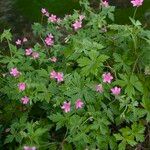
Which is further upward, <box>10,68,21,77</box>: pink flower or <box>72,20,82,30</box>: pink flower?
<box>72,20,82,30</box>: pink flower

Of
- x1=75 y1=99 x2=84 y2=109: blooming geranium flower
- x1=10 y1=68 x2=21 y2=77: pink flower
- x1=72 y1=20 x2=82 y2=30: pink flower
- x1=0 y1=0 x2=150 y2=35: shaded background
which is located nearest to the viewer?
x1=75 y1=99 x2=84 y2=109: blooming geranium flower

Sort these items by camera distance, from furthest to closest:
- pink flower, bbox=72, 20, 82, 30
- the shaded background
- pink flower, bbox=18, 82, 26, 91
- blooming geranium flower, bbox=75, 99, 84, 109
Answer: the shaded background, pink flower, bbox=72, 20, 82, 30, pink flower, bbox=18, 82, 26, 91, blooming geranium flower, bbox=75, 99, 84, 109

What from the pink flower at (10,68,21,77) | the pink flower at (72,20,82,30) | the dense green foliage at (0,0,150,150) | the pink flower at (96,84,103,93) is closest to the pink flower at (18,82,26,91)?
the dense green foliage at (0,0,150,150)

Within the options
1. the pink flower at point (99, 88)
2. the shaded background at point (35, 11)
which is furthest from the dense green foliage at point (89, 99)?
the shaded background at point (35, 11)

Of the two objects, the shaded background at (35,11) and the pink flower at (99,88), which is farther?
the shaded background at (35,11)

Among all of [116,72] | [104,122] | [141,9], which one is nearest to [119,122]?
[104,122]

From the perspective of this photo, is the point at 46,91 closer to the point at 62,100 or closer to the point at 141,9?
the point at 62,100

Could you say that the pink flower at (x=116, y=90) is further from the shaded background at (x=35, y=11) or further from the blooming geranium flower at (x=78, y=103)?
the shaded background at (x=35, y=11)

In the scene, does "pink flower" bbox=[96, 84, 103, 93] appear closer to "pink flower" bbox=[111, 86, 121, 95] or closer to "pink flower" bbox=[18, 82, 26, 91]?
"pink flower" bbox=[111, 86, 121, 95]

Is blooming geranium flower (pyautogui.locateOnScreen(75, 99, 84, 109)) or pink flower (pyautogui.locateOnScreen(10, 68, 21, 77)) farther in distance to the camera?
pink flower (pyautogui.locateOnScreen(10, 68, 21, 77))
